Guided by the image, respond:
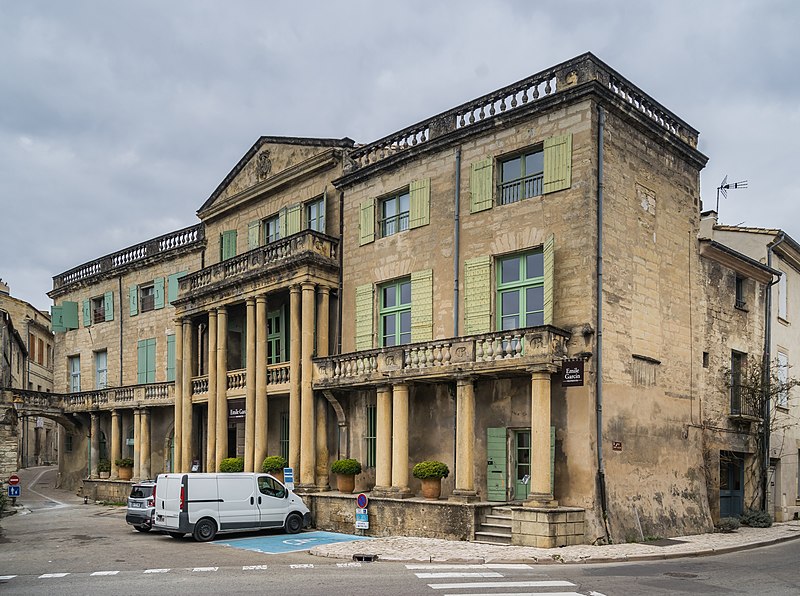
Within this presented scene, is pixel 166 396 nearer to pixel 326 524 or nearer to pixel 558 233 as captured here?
pixel 326 524

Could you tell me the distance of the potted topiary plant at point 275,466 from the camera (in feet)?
79.9

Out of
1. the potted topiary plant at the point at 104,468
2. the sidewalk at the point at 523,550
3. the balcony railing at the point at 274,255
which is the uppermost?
the balcony railing at the point at 274,255

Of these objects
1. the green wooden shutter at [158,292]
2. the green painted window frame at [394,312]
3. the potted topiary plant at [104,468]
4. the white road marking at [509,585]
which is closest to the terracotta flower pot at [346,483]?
the green painted window frame at [394,312]

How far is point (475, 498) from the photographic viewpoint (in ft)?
61.7

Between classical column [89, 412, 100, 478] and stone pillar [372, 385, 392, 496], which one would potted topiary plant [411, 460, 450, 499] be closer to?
stone pillar [372, 385, 392, 496]

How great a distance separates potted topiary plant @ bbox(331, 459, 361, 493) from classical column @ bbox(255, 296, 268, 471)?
3.29m

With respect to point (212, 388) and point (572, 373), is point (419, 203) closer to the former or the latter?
point (572, 373)

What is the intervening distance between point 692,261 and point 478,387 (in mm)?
7205

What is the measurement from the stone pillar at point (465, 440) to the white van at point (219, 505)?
5100 millimetres

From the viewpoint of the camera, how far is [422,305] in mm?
22047

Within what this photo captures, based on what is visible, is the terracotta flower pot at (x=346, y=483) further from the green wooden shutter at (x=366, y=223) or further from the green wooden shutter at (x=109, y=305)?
the green wooden shutter at (x=109, y=305)

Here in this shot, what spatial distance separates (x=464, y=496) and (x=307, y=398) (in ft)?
22.2

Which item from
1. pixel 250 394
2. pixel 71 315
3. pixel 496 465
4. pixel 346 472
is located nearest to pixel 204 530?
pixel 346 472

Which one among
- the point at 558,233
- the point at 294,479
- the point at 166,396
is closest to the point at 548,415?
the point at 558,233
